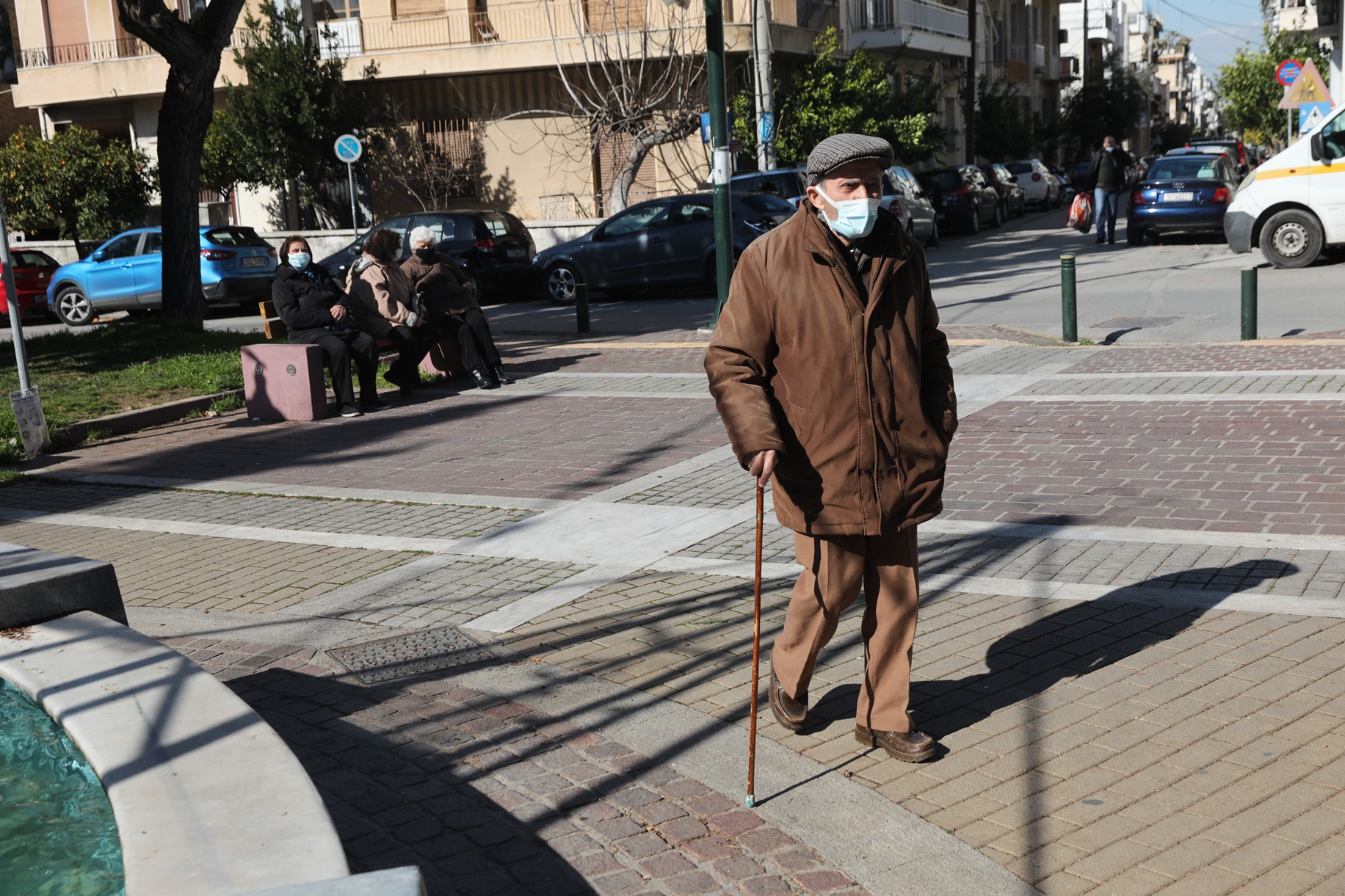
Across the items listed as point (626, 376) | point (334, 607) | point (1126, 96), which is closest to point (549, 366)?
point (626, 376)

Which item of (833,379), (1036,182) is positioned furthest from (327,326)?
(1036,182)

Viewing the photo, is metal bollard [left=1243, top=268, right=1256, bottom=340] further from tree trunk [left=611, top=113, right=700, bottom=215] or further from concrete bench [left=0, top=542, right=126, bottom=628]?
tree trunk [left=611, top=113, right=700, bottom=215]

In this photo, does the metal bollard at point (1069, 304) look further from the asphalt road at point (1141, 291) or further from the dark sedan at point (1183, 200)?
the dark sedan at point (1183, 200)

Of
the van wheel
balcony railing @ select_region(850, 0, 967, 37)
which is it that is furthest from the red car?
balcony railing @ select_region(850, 0, 967, 37)

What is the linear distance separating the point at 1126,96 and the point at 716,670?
6401cm

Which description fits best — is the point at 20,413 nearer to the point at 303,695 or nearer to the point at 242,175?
the point at 303,695

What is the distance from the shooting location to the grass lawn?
12.1 m

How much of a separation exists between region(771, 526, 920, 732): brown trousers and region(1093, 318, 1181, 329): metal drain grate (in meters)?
10.9

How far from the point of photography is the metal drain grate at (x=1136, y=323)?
14359 mm

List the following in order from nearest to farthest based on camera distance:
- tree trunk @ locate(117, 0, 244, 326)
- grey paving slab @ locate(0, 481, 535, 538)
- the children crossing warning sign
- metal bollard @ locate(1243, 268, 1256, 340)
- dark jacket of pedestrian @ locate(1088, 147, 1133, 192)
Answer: grey paving slab @ locate(0, 481, 535, 538)
metal bollard @ locate(1243, 268, 1256, 340)
tree trunk @ locate(117, 0, 244, 326)
the children crossing warning sign
dark jacket of pedestrian @ locate(1088, 147, 1133, 192)

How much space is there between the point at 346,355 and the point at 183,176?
616 cm

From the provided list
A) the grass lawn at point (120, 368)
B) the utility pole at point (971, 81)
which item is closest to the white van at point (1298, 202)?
the grass lawn at point (120, 368)

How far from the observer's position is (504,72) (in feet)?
106

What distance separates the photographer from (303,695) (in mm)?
5066
